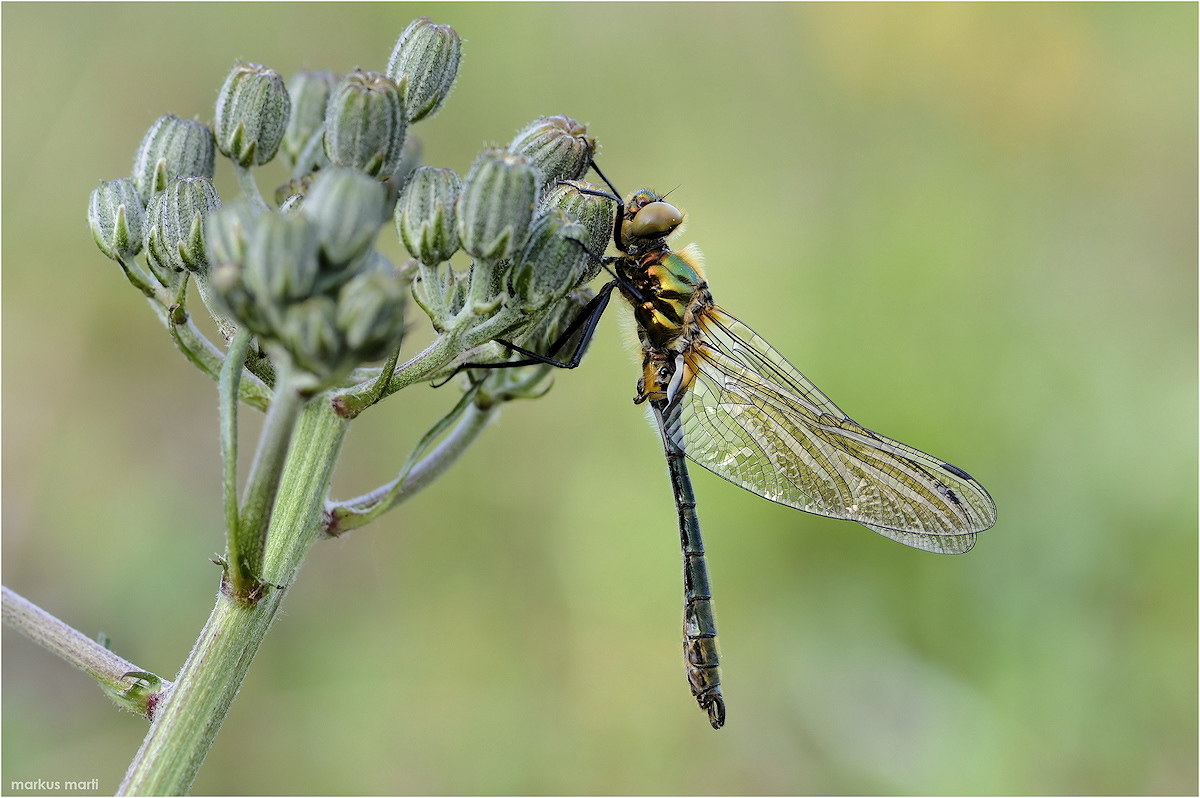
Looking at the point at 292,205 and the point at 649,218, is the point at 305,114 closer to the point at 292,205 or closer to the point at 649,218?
the point at 292,205

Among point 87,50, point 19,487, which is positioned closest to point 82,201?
point 87,50

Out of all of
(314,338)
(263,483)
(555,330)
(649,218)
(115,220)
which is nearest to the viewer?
(314,338)

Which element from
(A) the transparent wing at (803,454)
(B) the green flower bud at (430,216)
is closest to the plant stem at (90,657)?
(B) the green flower bud at (430,216)

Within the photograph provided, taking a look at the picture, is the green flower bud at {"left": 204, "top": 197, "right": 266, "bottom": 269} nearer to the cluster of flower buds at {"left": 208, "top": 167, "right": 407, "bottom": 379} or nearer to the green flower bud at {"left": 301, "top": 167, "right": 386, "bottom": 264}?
the cluster of flower buds at {"left": 208, "top": 167, "right": 407, "bottom": 379}

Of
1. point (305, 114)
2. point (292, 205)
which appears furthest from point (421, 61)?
point (292, 205)

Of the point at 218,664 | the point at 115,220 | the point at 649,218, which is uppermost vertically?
the point at 649,218

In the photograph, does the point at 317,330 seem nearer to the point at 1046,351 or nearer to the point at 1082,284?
the point at 1046,351
